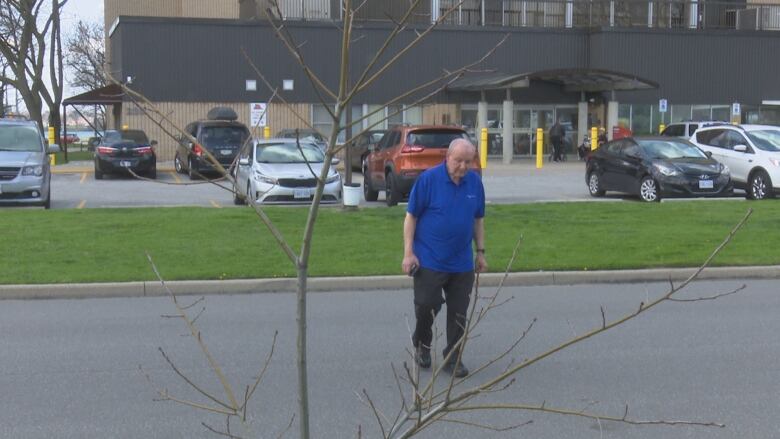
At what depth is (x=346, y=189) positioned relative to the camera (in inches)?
712

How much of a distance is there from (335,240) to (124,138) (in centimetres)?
1844

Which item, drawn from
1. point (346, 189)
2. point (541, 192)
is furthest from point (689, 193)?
point (346, 189)

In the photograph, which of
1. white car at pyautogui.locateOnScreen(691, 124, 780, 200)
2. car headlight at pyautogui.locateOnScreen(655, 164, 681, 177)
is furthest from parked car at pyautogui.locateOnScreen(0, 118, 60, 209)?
white car at pyautogui.locateOnScreen(691, 124, 780, 200)

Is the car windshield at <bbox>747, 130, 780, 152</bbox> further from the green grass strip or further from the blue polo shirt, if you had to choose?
the blue polo shirt

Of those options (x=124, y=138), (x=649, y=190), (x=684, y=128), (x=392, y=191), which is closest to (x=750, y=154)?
(x=649, y=190)

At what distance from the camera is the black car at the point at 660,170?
2123cm

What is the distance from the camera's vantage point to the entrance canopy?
37.8m

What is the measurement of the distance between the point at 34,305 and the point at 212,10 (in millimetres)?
47551

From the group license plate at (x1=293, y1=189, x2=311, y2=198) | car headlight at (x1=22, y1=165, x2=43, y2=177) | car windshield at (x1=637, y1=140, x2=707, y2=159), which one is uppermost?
car windshield at (x1=637, y1=140, x2=707, y2=159)

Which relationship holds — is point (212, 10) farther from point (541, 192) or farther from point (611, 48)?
point (541, 192)

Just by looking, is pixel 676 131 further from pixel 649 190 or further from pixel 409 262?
pixel 409 262

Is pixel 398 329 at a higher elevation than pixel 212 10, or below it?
below

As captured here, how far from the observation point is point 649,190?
2170 centimetres

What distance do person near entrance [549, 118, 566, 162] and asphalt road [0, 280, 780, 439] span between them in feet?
98.0
